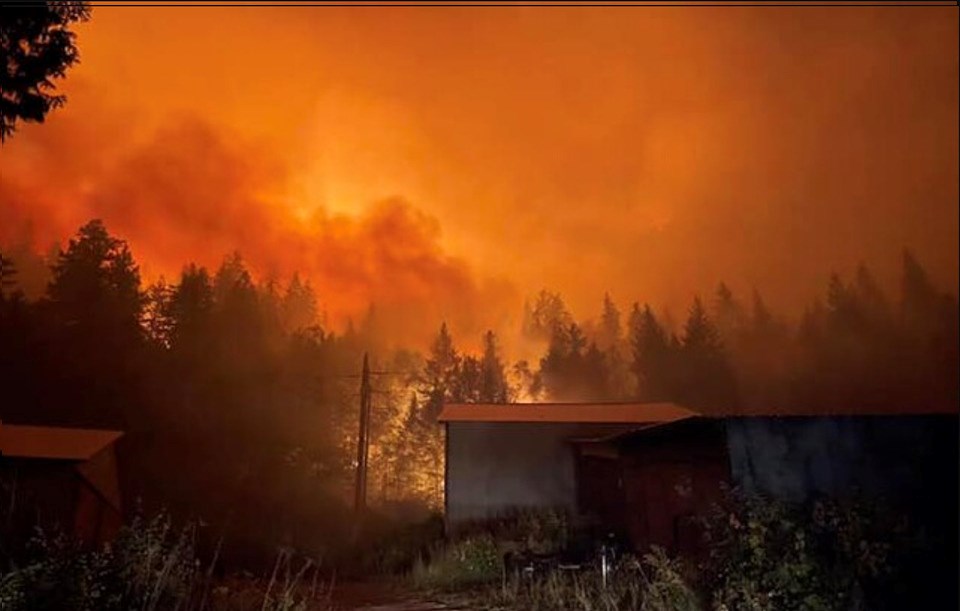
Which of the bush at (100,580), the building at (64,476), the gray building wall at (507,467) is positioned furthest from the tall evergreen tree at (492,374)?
the bush at (100,580)

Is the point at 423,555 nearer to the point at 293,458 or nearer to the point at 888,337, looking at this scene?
the point at 293,458

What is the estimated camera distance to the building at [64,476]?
617 inches

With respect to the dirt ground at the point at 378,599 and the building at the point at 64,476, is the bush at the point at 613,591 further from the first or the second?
the building at the point at 64,476

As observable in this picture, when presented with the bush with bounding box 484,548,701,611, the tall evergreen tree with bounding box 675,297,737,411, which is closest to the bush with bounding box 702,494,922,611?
the bush with bounding box 484,548,701,611

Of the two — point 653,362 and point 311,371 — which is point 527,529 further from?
point 653,362

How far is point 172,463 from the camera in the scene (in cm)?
3878

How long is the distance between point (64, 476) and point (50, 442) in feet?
3.17

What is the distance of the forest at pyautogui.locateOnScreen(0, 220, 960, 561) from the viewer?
36.2 m

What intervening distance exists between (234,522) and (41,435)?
21.8m

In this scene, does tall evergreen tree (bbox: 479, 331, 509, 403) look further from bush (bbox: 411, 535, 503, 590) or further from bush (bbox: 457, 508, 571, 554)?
bush (bbox: 411, 535, 503, 590)

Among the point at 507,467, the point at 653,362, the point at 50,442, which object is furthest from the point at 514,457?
the point at 653,362

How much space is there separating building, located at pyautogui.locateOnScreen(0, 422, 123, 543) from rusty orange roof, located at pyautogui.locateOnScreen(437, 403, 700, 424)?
12446 mm

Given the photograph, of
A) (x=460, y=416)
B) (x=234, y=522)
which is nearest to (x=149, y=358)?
(x=234, y=522)

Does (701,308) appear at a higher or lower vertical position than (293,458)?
higher
